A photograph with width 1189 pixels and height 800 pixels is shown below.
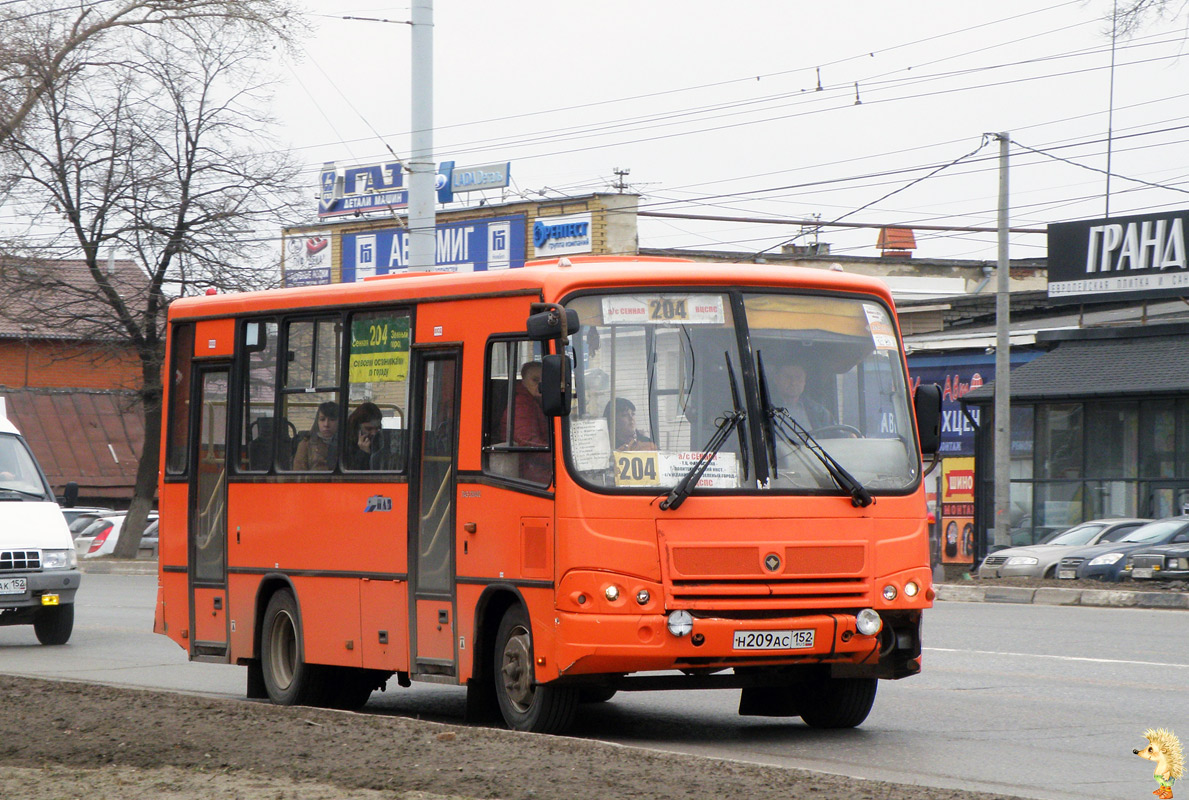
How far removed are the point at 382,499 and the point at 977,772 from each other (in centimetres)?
410

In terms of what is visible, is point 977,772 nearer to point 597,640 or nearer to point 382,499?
point 597,640

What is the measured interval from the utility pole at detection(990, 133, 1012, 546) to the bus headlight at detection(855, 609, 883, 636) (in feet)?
71.2

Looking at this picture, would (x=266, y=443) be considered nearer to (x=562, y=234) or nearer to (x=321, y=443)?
(x=321, y=443)

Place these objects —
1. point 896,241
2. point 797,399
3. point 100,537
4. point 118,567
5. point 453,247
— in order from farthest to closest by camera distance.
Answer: point 896,241 → point 453,247 → point 100,537 → point 118,567 → point 797,399

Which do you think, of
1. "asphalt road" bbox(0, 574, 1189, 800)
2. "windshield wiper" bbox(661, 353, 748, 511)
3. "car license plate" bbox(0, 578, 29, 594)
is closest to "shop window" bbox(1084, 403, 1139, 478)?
"asphalt road" bbox(0, 574, 1189, 800)

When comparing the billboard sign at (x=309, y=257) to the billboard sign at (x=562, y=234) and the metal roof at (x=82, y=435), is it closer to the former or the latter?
the metal roof at (x=82, y=435)

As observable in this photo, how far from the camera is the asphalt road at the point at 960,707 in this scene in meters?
8.38

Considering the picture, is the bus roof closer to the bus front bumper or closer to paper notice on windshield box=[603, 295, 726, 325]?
paper notice on windshield box=[603, 295, 726, 325]

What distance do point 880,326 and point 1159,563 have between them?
50.2 feet

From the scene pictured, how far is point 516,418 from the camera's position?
9414 millimetres

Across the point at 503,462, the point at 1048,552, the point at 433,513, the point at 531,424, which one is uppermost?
the point at 531,424

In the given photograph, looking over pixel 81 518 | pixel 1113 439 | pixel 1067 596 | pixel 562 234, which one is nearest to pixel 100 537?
pixel 81 518

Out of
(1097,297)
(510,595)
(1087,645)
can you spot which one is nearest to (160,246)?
(1097,297)

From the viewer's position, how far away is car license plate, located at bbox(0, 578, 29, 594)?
651 inches
